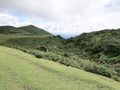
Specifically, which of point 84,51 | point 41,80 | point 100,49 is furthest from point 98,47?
point 41,80

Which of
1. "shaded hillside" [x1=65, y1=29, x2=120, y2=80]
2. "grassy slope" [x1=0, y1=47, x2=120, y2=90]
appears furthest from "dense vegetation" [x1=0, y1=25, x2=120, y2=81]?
"grassy slope" [x1=0, y1=47, x2=120, y2=90]

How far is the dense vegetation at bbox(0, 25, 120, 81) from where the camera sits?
37.9 meters

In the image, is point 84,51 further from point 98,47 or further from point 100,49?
point 100,49

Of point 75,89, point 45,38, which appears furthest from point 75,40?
point 75,89

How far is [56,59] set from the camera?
39.9 meters

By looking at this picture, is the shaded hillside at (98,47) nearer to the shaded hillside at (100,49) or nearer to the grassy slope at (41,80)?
the shaded hillside at (100,49)

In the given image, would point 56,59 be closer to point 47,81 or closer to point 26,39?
point 47,81

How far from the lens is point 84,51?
80.7m

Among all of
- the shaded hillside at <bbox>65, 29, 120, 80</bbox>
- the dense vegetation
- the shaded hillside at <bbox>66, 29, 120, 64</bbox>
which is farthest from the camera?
the shaded hillside at <bbox>66, 29, 120, 64</bbox>

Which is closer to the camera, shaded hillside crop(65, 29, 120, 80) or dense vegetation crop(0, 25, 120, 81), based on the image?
dense vegetation crop(0, 25, 120, 81)

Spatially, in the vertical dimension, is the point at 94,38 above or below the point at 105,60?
above

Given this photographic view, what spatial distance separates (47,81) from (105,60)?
42.0 metres

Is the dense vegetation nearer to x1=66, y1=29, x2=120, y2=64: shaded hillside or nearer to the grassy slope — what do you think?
x1=66, y1=29, x2=120, y2=64: shaded hillside

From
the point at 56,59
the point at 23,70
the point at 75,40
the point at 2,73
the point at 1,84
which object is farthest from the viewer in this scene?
the point at 75,40
